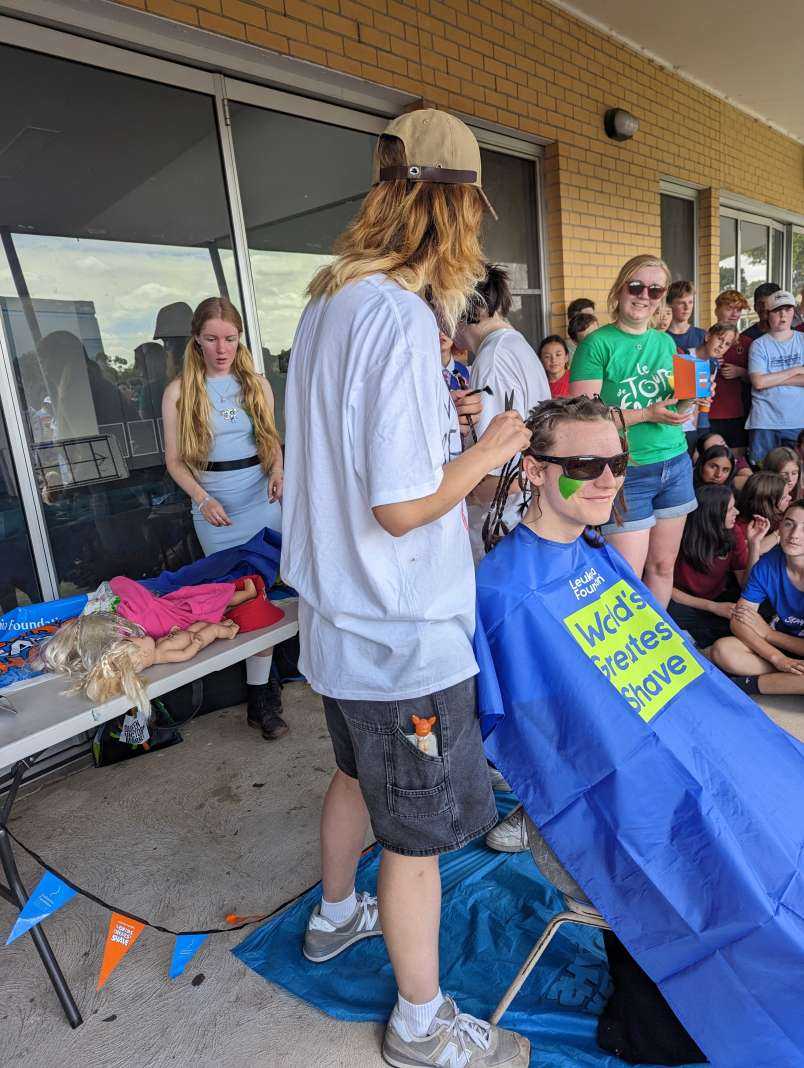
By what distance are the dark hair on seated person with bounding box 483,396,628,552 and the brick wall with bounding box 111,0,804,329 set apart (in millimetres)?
2496

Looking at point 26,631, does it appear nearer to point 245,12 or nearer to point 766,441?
point 245,12

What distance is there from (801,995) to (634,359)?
→ 2391mm

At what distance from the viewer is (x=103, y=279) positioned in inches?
125

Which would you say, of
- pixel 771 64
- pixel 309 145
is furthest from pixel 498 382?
pixel 771 64

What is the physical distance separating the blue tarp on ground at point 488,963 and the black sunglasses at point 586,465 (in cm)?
119

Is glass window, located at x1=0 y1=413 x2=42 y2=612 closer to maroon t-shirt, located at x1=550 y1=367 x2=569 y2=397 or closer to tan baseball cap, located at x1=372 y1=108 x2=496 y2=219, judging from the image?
tan baseball cap, located at x1=372 y1=108 x2=496 y2=219

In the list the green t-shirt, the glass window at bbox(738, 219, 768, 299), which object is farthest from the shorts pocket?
the glass window at bbox(738, 219, 768, 299)

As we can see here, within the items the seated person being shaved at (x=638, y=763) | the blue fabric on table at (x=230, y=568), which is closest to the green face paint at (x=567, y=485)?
the seated person being shaved at (x=638, y=763)

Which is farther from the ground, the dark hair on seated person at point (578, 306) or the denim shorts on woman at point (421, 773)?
the dark hair on seated person at point (578, 306)

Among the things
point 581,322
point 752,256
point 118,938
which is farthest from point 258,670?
point 752,256

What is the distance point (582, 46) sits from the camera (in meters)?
5.40

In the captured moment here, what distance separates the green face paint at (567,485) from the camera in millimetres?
1741

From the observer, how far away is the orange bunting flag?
1755 millimetres

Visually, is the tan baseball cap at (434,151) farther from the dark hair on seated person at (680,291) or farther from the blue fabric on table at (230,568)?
the dark hair on seated person at (680,291)
